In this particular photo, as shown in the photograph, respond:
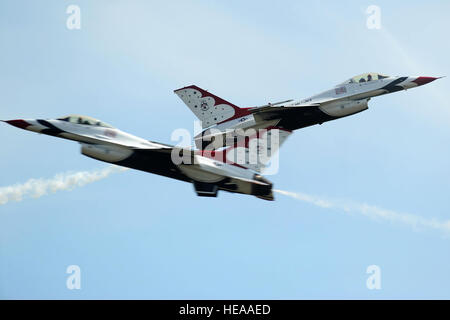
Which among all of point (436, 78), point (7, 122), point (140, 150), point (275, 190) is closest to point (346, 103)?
point (436, 78)

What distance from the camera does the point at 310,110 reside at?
136 feet

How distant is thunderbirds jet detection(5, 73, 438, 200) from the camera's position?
114 ft

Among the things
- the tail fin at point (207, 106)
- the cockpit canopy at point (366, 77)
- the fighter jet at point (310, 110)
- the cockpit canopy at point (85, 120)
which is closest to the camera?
the cockpit canopy at point (85, 120)

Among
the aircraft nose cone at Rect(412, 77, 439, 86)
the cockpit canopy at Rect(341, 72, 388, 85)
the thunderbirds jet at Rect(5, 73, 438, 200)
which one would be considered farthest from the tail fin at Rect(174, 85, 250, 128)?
the aircraft nose cone at Rect(412, 77, 439, 86)

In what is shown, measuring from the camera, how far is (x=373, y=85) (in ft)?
139

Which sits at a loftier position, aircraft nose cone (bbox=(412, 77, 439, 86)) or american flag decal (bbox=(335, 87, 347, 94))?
aircraft nose cone (bbox=(412, 77, 439, 86))

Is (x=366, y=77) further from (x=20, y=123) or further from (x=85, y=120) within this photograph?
(x=20, y=123)

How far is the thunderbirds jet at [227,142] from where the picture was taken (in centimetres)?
3488

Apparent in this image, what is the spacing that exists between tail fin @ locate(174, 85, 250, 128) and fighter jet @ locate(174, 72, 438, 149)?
22cm

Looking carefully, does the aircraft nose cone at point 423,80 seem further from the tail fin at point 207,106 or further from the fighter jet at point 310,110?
the tail fin at point 207,106

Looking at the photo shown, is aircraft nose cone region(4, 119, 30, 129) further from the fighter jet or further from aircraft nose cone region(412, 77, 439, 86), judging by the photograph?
aircraft nose cone region(412, 77, 439, 86)

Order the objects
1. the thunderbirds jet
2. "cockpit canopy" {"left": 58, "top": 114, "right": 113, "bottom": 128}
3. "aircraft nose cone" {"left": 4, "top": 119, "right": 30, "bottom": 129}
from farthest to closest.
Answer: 1. "aircraft nose cone" {"left": 4, "top": 119, "right": 30, "bottom": 129}
2. "cockpit canopy" {"left": 58, "top": 114, "right": 113, "bottom": 128}
3. the thunderbirds jet

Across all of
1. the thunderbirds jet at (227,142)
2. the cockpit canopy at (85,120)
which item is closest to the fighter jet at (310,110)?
the thunderbirds jet at (227,142)

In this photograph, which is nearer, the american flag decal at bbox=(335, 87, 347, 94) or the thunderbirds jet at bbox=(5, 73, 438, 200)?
the thunderbirds jet at bbox=(5, 73, 438, 200)
